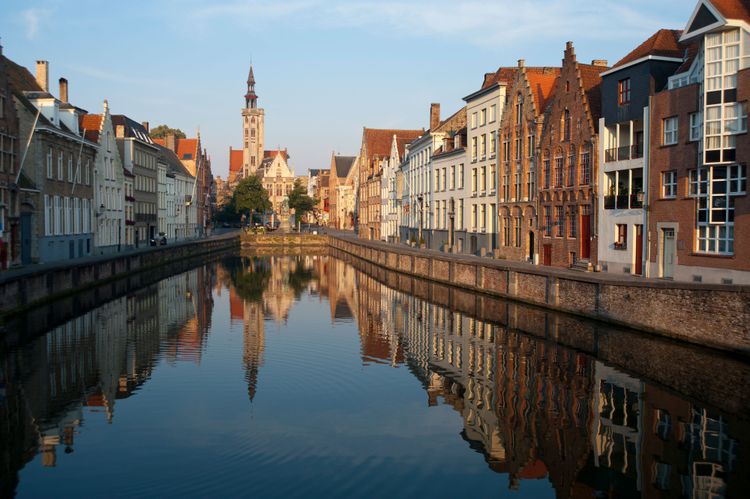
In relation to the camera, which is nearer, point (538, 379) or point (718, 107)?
point (538, 379)

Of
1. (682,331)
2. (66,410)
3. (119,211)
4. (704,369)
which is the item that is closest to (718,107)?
(682,331)

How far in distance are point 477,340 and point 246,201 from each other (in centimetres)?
8898

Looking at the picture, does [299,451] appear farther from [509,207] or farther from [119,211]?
[119,211]

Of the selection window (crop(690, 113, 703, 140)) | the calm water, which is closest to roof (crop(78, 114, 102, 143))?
the calm water

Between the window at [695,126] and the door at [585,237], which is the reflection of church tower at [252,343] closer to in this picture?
the door at [585,237]

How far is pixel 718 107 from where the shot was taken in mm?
26203

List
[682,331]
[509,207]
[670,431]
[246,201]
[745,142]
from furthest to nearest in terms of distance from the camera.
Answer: [246,201]
[509,207]
[745,142]
[682,331]
[670,431]

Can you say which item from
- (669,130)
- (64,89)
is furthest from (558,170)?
(64,89)

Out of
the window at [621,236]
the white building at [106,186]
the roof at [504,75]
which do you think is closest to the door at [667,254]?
the window at [621,236]

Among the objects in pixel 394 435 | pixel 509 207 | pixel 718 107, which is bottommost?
pixel 394 435

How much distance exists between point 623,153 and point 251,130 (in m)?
150

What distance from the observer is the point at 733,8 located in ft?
85.3

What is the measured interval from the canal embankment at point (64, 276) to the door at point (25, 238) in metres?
1.60

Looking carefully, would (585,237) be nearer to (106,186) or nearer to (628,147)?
(628,147)
